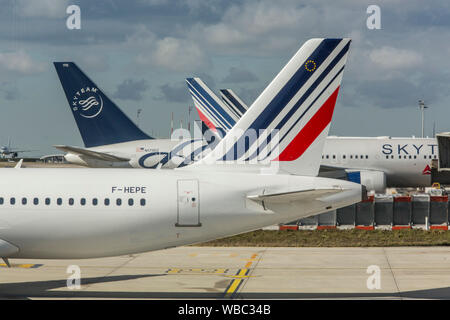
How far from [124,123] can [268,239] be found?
20.9 m

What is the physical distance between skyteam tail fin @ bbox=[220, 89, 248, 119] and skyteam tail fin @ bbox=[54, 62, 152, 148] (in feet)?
89.0

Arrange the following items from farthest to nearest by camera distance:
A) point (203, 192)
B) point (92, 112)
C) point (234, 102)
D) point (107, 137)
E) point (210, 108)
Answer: point (234, 102)
point (210, 108)
point (107, 137)
point (92, 112)
point (203, 192)

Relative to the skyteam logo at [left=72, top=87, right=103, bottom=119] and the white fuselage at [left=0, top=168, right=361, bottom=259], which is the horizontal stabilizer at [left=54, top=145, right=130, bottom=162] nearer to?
the skyteam logo at [left=72, top=87, right=103, bottom=119]

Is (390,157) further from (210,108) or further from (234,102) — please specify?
(234,102)

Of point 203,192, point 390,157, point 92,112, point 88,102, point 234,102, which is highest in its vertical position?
point 234,102

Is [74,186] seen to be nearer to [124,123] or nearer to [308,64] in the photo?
[308,64]

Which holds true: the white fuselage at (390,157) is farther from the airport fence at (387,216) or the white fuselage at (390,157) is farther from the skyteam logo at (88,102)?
the skyteam logo at (88,102)

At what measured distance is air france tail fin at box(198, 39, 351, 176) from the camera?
2111cm

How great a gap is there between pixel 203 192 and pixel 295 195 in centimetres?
288

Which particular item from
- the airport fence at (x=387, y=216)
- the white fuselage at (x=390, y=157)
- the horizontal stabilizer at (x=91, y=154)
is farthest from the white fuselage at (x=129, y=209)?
the white fuselage at (x=390, y=157)

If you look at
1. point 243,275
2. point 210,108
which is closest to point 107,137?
point 210,108

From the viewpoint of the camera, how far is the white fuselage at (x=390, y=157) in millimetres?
55906

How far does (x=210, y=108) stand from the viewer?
6469 cm

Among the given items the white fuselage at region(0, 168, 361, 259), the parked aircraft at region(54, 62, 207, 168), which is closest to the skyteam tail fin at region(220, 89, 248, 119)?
the parked aircraft at region(54, 62, 207, 168)
